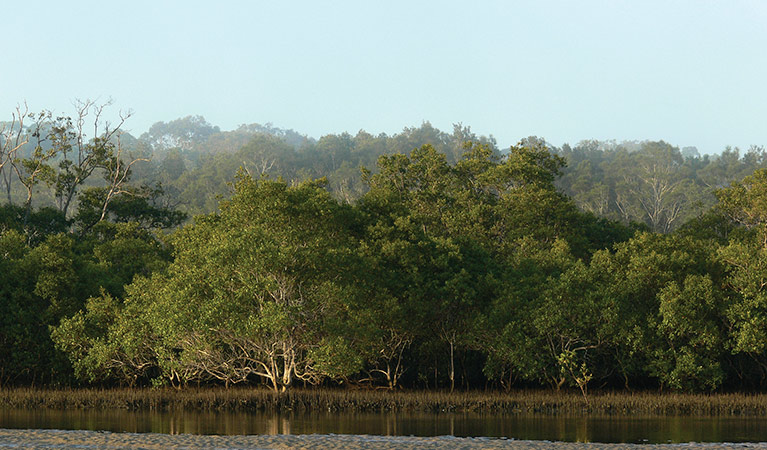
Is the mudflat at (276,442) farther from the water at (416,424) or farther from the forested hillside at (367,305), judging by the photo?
the forested hillside at (367,305)

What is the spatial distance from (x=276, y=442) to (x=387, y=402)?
34.8 feet

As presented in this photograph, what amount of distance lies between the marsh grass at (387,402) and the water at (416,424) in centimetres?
124

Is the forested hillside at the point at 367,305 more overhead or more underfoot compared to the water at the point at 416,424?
more overhead

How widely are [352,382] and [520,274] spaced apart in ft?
27.0

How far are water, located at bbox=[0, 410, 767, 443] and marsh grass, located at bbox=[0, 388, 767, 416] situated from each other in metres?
1.24

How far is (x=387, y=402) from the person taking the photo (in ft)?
Result: 104

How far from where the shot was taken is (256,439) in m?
21.9

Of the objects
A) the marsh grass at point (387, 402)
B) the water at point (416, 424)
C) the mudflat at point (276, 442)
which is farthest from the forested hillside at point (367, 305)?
the mudflat at point (276, 442)

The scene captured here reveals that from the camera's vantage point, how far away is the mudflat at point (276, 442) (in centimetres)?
2059

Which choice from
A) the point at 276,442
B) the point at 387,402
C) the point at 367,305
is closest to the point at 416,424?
the point at 387,402

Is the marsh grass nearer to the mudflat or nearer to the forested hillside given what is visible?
the forested hillside

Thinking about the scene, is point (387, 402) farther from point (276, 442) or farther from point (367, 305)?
point (276, 442)

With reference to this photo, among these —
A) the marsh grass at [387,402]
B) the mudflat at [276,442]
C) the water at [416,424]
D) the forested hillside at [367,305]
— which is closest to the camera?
the mudflat at [276,442]

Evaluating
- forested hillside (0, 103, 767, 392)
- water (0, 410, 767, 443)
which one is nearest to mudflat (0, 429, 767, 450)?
water (0, 410, 767, 443)
